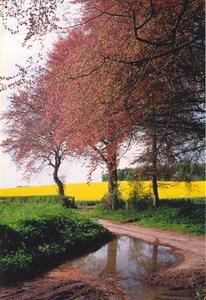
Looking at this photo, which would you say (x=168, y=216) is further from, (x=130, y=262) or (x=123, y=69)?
A: (x=123, y=69)

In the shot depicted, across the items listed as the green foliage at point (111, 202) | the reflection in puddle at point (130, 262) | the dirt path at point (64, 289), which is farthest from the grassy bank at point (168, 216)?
the dirt path at point (64, 289)

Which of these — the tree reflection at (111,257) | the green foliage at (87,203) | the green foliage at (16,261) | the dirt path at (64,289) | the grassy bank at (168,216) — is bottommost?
the dirt path at (64,289)

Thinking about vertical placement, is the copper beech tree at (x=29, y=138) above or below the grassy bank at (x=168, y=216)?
above

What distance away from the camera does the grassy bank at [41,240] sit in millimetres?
11945

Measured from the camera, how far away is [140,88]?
9531 mm

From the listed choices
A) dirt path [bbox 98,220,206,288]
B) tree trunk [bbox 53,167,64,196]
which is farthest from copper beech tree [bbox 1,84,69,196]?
dirt path [bbox 98,220,206,288]

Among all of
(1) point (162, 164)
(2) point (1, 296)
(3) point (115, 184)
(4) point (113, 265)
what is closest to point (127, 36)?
(2) point (1, 296)

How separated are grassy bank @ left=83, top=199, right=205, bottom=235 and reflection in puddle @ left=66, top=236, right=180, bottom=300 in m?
3.63

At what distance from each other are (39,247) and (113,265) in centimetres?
194

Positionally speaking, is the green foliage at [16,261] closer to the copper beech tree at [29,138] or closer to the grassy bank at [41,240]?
the grassy bank at [41,240]

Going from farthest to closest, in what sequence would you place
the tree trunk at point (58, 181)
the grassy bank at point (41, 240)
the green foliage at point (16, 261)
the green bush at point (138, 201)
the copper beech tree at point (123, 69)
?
1. the tree trunk at point (58, 181)
2. the green bush at point (138, 201)
3. the grassy bank at point (41, 240)
4. the green foliage at point (16, 261)
5. the copper beech tree at point (123, 69)

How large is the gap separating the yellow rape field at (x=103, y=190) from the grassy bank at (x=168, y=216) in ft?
5.85

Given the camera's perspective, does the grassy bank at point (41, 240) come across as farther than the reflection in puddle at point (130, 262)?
Yes

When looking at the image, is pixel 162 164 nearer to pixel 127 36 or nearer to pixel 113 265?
pixel 113 265
